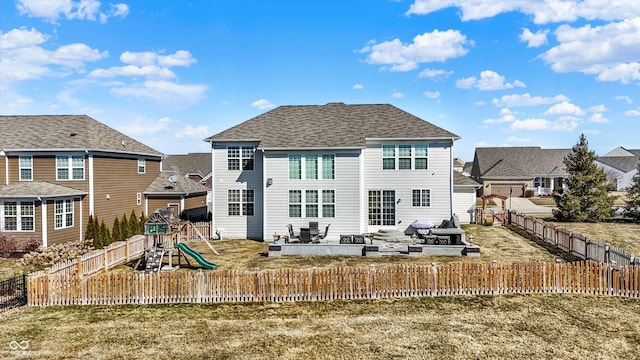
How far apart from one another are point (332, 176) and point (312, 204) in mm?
2106

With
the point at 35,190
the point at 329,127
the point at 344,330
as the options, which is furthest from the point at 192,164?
the point at 344,330

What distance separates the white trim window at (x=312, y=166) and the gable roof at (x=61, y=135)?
12.0m

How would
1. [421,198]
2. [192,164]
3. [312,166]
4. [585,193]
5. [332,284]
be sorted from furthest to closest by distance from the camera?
[192,164] → [585,193] → [421,198] → [312,166] → [332,284]

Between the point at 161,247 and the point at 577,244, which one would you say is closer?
the point at 161,247

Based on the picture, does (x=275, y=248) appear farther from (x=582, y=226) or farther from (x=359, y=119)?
(x=582, y=226)

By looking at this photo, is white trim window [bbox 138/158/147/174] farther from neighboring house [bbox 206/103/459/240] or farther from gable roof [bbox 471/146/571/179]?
gable roof [bbox 471/146/571/179]

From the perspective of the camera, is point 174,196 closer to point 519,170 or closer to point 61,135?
point 61,135

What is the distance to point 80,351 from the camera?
10180 millimetres

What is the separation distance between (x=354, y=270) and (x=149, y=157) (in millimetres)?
22807

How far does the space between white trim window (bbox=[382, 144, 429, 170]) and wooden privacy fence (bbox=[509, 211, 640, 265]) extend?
7.94 meters

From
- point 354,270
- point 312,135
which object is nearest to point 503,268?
point 354,270

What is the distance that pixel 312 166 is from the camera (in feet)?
81.3

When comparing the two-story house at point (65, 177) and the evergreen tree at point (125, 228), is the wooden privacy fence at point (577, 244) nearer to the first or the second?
the two-story house at point (65, 177)

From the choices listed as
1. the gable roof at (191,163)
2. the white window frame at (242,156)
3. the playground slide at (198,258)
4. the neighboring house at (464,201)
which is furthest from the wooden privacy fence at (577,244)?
the gable roof at (191,163)
